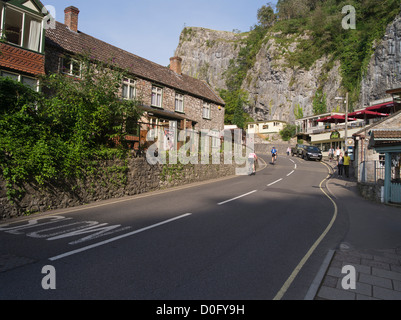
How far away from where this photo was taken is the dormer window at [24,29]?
47.1 feet

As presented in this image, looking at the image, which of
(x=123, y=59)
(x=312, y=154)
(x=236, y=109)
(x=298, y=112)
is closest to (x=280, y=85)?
(x=298, y=112)

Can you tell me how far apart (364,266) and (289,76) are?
7319 cm

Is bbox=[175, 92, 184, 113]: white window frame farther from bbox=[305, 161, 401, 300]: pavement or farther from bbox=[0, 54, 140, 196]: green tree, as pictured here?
bbox=[305, 161, 401, 300]: pavement

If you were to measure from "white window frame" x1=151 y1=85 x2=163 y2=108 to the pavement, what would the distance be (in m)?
18.2

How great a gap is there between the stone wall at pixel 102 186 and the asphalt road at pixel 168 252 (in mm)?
645

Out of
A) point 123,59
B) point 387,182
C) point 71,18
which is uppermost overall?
point 71,18

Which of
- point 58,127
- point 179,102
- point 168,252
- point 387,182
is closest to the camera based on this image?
point 168,252

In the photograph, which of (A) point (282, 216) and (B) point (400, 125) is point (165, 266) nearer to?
(A) point (282, 216)

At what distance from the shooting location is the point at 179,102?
1025 inches

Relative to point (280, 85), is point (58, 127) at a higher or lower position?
lower

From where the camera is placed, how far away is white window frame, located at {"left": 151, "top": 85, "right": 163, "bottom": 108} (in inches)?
912

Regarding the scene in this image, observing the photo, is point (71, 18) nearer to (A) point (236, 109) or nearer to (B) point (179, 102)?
(B) point (179, 102)

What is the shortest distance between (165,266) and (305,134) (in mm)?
59168

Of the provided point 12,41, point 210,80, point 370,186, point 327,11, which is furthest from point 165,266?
point 210,80
